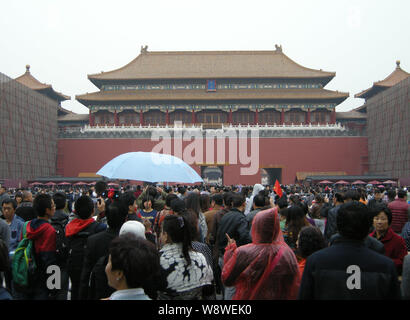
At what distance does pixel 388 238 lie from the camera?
11.0 ft

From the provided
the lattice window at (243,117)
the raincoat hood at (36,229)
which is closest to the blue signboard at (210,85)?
the lattice window at (243,117)

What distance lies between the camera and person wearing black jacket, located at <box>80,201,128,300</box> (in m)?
2.68

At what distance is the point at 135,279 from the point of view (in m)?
1.90

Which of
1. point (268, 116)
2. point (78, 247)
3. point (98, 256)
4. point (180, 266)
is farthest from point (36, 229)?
point (268, 116)

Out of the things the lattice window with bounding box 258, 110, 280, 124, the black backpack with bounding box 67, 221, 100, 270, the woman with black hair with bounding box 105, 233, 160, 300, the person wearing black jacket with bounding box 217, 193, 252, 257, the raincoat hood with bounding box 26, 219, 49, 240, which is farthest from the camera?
the lattice window with bounding box 258, 110, 280, 124

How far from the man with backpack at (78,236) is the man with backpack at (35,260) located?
153 millimetres

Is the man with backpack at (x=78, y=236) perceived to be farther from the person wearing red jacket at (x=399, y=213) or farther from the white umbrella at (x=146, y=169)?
the person wearing red jacket at (x=399, y=213)

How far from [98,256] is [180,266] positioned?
79 cm

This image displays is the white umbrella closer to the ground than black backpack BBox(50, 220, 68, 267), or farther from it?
farther from it

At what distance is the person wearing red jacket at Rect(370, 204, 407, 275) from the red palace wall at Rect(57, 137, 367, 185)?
2047 cm

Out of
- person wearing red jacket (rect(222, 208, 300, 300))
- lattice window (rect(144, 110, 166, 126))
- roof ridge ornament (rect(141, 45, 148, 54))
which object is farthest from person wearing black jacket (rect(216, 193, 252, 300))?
roof ridge ornament (rect(141, 45, 148, 54))

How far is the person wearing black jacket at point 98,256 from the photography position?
2676mm

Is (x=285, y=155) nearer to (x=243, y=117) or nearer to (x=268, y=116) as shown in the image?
(x=268, y=116)
